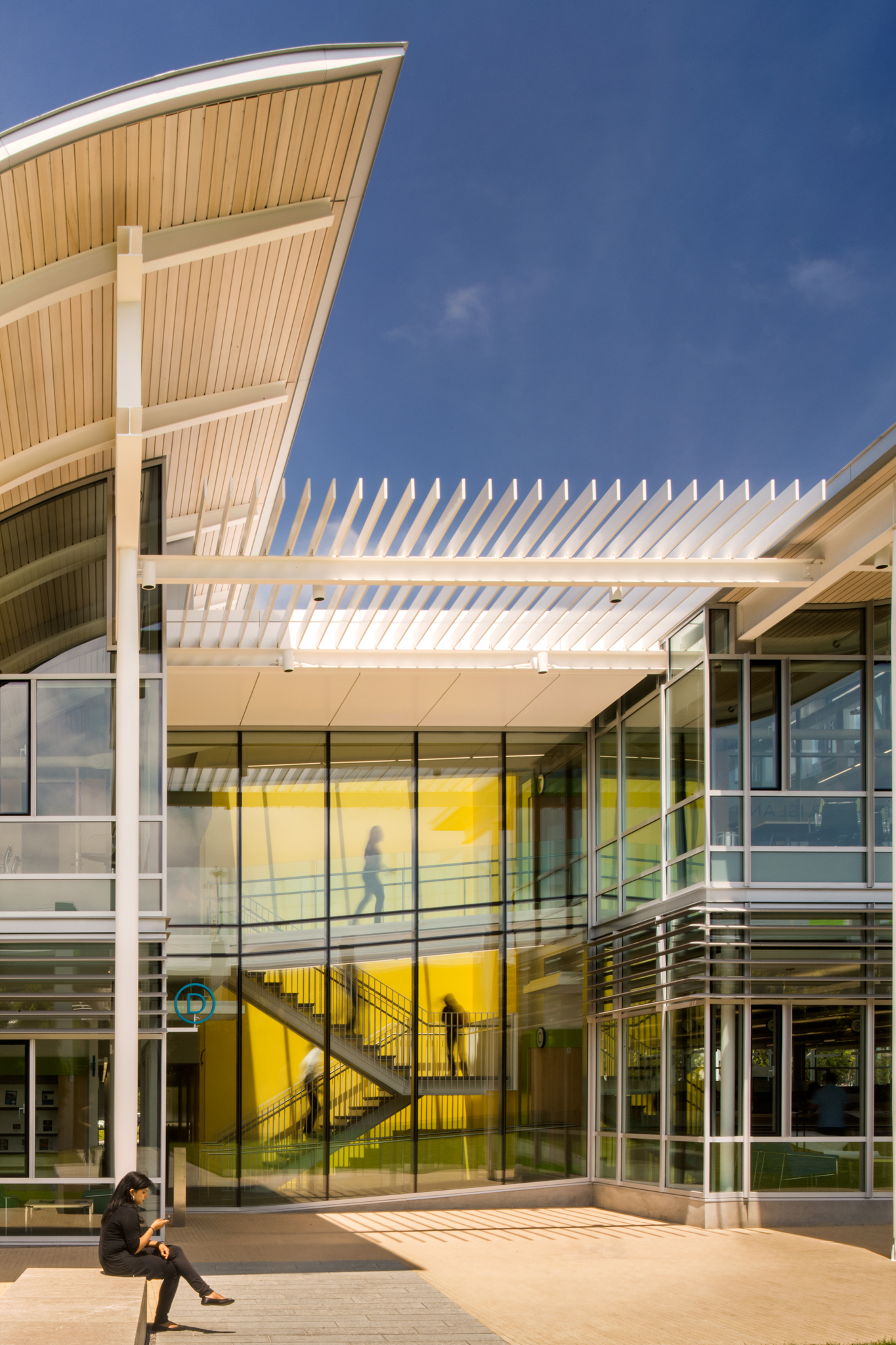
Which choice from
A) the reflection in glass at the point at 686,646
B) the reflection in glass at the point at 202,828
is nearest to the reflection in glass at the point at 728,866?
the reflection in glass at the point at 686,646

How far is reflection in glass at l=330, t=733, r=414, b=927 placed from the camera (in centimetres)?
1777

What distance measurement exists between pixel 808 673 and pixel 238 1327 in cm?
881

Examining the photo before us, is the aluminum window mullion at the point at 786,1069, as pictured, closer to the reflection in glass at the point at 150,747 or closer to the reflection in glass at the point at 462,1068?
the reflection in glass at the point at 462,1068

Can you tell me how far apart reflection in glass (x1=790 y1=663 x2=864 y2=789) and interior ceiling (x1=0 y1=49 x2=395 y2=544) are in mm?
6255

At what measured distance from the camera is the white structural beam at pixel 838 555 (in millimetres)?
10898

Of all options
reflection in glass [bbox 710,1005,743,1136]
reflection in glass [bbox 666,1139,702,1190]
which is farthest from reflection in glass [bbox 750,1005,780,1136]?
reflection in glass [bbox 666,1139,702,1190]

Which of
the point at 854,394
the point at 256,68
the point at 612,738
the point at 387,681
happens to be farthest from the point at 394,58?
the point at 854,394

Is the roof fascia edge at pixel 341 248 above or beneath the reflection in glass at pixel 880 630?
above

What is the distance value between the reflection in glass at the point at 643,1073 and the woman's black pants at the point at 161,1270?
7.94 metres

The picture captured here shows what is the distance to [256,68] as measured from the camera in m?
9.07

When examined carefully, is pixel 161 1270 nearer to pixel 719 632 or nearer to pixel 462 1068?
pixel 719 632

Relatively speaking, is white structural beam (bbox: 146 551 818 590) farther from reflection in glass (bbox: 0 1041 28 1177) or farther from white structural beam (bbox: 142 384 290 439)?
reflection in glass (bbox: 0 1041 28 1177)

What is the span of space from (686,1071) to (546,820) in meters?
4.72

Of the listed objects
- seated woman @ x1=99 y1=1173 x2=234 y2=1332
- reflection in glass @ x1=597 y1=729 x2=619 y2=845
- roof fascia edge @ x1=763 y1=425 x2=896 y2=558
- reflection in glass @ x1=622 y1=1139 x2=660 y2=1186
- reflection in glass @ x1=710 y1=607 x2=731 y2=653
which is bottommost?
reflection in glass @ x1=622 y1=1139 x2=660 y2=1186
